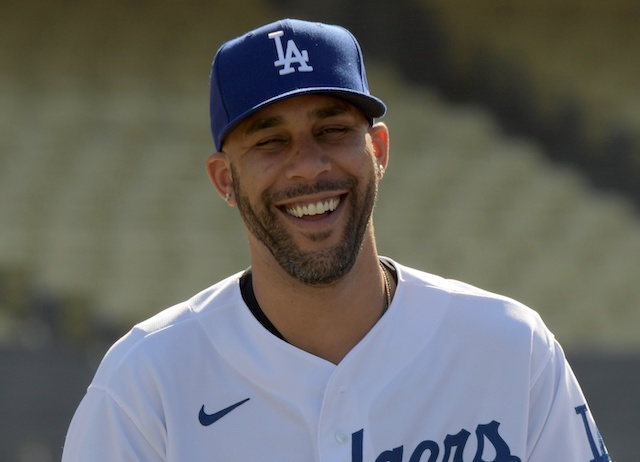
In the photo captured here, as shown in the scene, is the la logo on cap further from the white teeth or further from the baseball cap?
the white teeth

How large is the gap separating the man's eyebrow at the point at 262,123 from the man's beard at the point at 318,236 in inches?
4.9

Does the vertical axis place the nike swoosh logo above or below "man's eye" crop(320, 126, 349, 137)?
below

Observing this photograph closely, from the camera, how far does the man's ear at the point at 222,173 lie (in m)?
2.24

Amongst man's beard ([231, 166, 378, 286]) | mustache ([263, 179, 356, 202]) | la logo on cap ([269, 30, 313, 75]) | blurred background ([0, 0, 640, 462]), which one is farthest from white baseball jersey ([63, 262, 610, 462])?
blurred background ([0, 0, 640, 462])

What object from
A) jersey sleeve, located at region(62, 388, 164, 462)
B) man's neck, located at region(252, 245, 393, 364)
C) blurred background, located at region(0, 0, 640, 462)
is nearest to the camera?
jersey sleeve, located at region(62, 388, 164, 462)

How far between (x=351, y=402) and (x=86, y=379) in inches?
191

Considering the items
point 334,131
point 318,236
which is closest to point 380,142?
point 334,131

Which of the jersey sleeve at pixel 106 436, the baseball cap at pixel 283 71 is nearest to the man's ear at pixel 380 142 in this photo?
the baseball cap at pixel 283 71

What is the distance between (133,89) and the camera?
9016 mm

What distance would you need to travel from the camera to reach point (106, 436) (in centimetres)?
206

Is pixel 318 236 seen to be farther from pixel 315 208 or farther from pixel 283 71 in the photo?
pixel 283 71

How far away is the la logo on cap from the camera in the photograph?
2.09 meters

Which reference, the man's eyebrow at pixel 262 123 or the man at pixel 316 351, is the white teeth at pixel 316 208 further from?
the man's eyebrow at pixel 262 123

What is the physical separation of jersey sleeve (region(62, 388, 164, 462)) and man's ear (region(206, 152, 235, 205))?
1.56 feet
